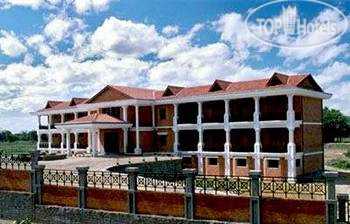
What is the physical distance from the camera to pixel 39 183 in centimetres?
2048

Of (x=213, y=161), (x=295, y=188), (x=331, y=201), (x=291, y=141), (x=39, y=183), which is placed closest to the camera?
(x=331, y=201)

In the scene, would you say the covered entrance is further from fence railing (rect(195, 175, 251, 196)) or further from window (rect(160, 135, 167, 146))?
fence railing (rect(195, 175, 251, 196))

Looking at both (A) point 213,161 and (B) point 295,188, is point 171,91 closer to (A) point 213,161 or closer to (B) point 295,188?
(A) point 213,161

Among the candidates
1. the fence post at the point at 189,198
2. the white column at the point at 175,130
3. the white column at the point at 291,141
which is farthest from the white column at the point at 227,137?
the fence post at the point at 189,198

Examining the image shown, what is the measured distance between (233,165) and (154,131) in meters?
7.84

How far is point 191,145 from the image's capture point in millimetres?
33156

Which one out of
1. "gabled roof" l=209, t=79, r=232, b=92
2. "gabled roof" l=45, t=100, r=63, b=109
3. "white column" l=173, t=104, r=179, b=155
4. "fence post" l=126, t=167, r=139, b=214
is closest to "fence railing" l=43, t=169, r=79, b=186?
"fence post" l=126, t=167, r=139, b=214

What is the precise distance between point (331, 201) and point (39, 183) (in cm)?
1327

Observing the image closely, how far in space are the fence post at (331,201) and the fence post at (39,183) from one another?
12.9 metres

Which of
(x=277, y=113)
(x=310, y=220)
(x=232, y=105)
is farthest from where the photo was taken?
(x=232, y=105)

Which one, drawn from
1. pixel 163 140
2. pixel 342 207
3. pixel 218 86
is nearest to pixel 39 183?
pixel 342 207

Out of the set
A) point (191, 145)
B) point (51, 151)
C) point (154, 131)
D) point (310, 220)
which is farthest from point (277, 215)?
point (51, 151)

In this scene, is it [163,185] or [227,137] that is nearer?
[163,185]

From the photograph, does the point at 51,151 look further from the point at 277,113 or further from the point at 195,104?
the point at 277,113
